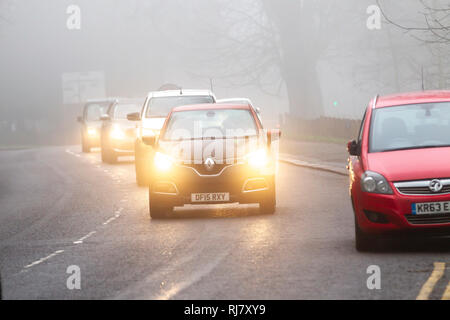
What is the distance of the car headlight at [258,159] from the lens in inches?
571

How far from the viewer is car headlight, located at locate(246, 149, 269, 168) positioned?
14.5 metres

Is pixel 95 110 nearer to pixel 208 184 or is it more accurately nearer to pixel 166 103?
pixel 166 103

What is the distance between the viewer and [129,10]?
76.6 meters

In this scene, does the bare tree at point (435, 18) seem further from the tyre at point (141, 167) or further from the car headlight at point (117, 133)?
the car headlight at point (117, 133)

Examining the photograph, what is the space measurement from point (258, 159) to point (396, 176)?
4433 millimetres

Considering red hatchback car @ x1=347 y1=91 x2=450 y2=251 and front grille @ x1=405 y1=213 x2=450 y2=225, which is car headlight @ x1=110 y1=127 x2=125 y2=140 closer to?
red hatchback car @ x1=347 y1=91 x2=450 y2=251

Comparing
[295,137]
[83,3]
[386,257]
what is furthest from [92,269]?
[83,3]

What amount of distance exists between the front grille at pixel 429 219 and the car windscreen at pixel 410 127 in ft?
3.48

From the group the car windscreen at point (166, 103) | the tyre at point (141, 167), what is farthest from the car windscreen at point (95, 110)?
the tyre at point (141, 167)

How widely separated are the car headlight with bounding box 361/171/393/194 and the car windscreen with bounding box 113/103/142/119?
1866 centimetres

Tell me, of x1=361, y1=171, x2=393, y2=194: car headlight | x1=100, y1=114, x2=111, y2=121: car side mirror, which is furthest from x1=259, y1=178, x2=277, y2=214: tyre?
x1=100, y1=114, x2=111, y2=121: car side mirror

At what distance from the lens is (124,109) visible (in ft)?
95.0

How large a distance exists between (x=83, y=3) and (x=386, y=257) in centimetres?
7041
